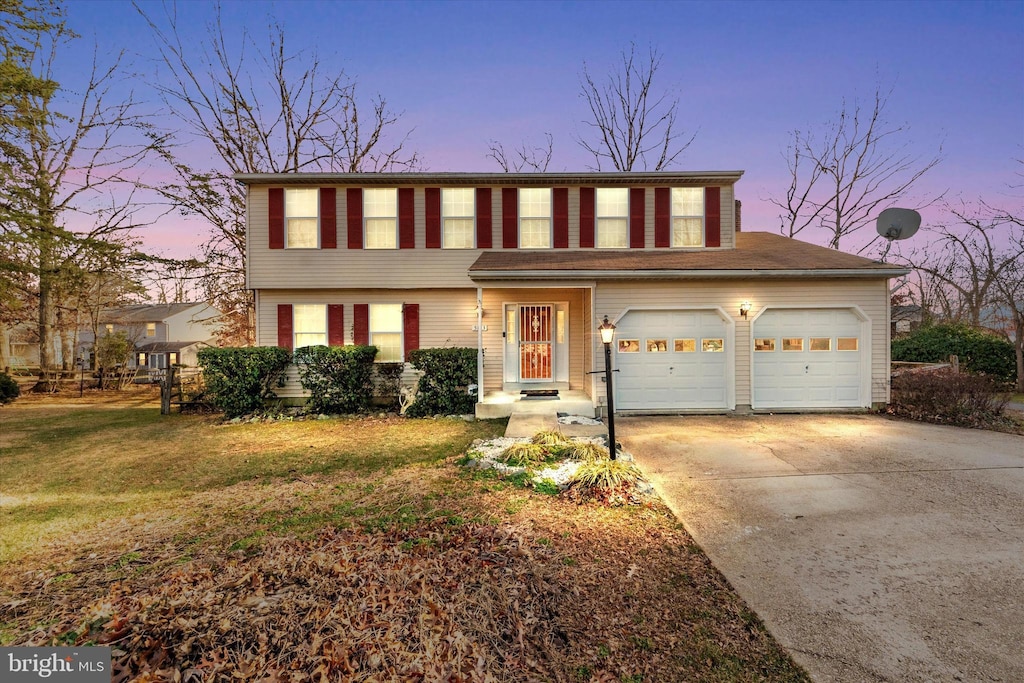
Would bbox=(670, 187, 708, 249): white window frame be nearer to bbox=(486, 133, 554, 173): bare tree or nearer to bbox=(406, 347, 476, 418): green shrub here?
bbox=(406, 347, 476, 418): green shrub

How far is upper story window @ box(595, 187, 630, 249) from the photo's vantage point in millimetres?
10625

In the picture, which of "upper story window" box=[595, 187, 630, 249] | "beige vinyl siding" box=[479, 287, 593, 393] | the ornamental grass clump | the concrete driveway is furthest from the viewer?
"upper story window" box=[595, 187, 630, 249]

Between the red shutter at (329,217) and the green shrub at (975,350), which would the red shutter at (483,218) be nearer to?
the red shutter at (329,217)

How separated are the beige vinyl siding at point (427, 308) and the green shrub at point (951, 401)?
966cm

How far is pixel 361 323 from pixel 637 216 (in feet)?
24.7

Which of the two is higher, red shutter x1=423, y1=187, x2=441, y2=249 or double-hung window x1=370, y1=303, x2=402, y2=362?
red shutter x1=423, y1=187, x2=441, y2=249

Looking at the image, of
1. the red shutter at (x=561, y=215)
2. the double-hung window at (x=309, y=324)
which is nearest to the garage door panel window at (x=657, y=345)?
the red shutter at (x=561, y=215)

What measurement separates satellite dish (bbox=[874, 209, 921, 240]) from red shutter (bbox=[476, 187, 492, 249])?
8897 millimetres

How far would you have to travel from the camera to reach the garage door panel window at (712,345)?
30.2ft

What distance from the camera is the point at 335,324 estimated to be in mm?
10523

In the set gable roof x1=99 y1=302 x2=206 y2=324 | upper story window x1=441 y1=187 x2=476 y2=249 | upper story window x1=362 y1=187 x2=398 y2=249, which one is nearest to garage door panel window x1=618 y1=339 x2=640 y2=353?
upper story window x1=441 y1=187 x2=476 y2=249

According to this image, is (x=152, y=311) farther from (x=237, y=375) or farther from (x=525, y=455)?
(x=525, y=455)

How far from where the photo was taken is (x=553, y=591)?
2729mm

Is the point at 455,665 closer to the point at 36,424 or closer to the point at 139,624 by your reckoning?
the point at 139,624
